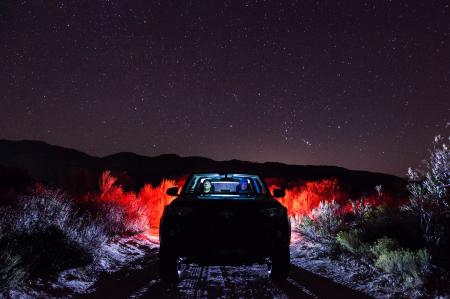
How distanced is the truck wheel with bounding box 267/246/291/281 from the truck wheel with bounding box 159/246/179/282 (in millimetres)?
1475

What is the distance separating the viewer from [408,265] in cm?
880

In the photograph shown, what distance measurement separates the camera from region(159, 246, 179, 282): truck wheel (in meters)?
7.81

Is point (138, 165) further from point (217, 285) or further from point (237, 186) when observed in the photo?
point (217, 285)

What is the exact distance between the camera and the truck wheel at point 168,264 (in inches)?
A: 308

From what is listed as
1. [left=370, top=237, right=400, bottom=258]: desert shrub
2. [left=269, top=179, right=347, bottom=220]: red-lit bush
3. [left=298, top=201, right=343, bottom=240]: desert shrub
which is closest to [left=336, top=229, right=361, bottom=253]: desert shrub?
[left=370, top=237, right=400, bottom=258]: desert shrub

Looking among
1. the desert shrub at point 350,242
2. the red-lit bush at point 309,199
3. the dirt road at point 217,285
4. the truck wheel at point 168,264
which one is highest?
the red-lit bush at point 309,199

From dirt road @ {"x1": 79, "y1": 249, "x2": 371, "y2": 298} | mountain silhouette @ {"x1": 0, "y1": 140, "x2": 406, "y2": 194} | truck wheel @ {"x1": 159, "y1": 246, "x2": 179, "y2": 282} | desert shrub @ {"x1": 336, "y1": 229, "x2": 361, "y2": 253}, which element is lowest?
dirt road @ {"x1": 79, "y1": 249, "x2": 371, "y2": 298}

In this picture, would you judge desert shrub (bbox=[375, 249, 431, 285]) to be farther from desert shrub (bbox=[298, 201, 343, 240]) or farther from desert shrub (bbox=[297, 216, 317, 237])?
desert shrub (bbox=[297, 216, 317, 237])

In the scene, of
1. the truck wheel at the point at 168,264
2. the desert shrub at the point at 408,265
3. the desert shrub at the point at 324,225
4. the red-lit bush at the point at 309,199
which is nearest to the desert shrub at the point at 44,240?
the truck wheel at the point at 168,264

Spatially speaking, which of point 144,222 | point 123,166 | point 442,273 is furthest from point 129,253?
point 123,166

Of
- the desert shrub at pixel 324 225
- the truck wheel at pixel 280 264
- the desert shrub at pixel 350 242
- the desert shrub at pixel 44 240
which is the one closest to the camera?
the truck wheel at pixel 280 264

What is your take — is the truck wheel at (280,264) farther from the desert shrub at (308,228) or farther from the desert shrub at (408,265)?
the desert shrub at (308,228)

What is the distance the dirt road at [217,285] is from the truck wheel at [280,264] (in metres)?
0.17

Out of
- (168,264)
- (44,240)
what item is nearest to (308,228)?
(44,240)
